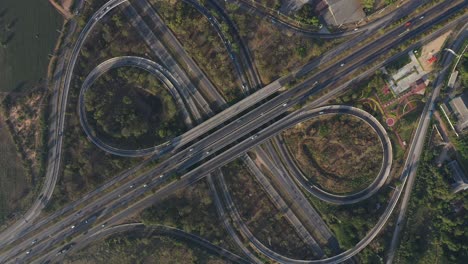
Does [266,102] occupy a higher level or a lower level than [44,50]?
lower

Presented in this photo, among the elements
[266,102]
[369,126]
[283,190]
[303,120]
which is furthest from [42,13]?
[369,126]

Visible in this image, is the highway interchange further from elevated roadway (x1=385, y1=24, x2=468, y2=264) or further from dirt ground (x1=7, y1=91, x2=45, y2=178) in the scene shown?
dirt ground (x1=7, y1=91, x2=45, y2=178)

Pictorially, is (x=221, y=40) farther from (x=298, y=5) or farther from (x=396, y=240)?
(x=396, y=240)

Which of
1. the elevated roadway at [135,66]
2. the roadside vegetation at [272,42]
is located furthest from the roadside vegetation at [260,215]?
the roadside vegetation at [272,42]

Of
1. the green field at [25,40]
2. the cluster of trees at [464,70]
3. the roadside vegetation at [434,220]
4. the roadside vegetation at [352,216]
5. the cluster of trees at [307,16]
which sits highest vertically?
the green field at [25,40]

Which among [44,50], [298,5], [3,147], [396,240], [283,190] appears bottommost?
[396,240]

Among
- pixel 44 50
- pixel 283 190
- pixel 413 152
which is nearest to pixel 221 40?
pixel 283 190

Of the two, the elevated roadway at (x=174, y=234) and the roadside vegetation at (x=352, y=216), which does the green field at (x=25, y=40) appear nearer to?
the elevated roadway at (x=174, y=234)

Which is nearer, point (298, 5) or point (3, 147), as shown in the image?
point (298, 5)
